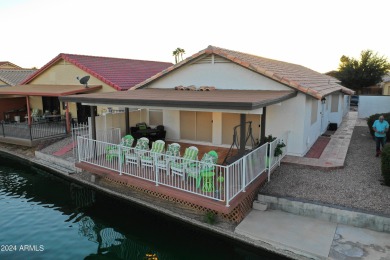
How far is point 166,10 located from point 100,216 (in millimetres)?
13938

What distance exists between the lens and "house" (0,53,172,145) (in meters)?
19.8

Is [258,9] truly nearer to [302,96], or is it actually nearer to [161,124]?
[302,96]

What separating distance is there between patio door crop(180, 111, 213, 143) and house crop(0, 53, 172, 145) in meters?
5.96

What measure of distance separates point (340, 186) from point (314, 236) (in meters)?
2.74

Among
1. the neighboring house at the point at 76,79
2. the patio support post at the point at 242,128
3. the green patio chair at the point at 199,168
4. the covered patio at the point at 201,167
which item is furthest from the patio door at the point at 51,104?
the patio support post at the point at 242,128

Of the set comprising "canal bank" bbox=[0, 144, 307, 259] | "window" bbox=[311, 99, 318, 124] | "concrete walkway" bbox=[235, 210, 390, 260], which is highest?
"window" bbox=[311, 99, 318, 124]

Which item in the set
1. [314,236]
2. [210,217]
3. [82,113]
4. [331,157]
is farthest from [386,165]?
[82,113]

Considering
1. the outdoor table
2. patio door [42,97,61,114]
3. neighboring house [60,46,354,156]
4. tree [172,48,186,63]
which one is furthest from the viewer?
tree [172,48,186,63]

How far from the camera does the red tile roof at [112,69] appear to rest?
65.6ft

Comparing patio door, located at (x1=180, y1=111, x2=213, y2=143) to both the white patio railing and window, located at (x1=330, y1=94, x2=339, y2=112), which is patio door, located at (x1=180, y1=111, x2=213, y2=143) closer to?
the white patio railing

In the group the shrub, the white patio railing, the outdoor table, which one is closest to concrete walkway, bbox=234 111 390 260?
the shrub

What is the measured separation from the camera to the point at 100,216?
10859 millimetres

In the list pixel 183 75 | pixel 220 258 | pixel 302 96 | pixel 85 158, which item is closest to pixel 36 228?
pixel 85 158

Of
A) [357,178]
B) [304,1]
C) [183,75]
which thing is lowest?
[357,178]
